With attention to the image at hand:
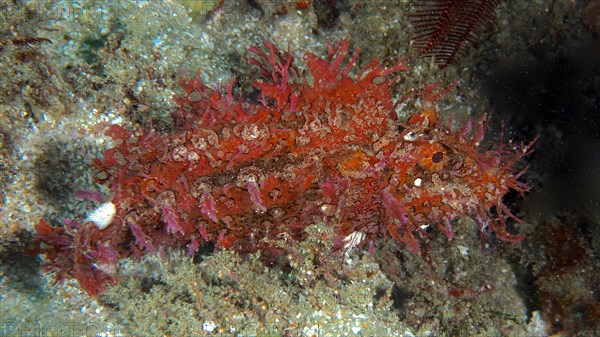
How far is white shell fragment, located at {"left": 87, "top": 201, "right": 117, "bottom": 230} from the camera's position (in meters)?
3.52

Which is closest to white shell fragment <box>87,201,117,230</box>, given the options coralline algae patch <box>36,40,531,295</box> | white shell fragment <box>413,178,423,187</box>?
coralline algae patch <box>36,40,531,295</box>

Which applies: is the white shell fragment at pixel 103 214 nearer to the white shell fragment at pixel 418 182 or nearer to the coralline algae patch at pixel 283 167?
the coralline algae patch at pixel 283 167

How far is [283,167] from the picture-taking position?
3.61 m

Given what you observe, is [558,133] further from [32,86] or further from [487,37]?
[32,86]

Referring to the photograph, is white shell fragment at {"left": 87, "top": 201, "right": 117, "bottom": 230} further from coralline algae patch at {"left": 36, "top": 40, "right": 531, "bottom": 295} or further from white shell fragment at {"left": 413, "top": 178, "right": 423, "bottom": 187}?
white shell fragment at {"left": 413, "top": 178, "right": 423, "bottom": 187}

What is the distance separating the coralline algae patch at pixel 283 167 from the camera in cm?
354

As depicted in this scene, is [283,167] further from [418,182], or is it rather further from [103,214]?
[103,214]

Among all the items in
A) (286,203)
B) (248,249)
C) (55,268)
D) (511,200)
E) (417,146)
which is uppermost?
(417,146)

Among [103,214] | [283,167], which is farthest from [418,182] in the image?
[103,214]

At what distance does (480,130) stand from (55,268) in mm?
4430

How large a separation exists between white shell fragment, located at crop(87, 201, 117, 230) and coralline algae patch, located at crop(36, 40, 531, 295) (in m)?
0.01

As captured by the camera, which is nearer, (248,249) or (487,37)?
(248,249)

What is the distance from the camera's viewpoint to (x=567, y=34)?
14.8 feet

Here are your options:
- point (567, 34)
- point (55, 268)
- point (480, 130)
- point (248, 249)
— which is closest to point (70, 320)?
point (55, 268)
